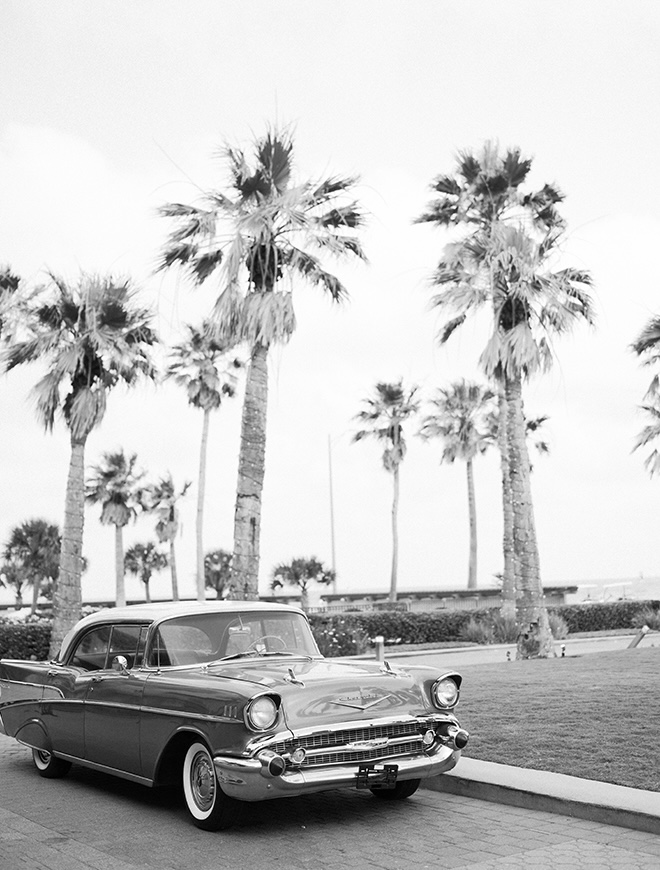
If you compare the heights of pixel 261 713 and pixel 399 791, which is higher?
pixel 261 713

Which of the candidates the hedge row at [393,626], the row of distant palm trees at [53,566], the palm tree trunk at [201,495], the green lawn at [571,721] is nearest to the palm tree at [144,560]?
the row of distant palm trees at [53,566]

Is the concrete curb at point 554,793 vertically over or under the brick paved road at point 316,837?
over

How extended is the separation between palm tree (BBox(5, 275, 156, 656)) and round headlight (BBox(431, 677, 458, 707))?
16.7 metres

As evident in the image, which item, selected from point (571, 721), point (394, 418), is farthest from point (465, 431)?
point (571, 721)

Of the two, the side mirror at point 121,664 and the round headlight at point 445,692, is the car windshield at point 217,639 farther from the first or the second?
the round headlight at point 445,692

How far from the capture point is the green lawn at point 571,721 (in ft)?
26.1

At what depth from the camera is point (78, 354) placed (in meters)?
23.2

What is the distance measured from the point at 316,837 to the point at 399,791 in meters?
1.22

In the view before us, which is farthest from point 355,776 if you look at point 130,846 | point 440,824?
point 130,846

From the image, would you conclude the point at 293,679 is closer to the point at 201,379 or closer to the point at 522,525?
the point at 522,525

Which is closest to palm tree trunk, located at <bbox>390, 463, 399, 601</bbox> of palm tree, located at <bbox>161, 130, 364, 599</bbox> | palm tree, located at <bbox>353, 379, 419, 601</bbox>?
palm tree, located at <bbox>353, 379, 419, 601</bbox>

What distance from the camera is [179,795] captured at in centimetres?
788

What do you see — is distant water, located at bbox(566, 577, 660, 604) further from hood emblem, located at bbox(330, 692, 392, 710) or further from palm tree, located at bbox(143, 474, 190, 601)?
hood emblem, located at bbox(330, 692, 392, 710)

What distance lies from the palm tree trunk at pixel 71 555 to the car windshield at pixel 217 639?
15424 mm
